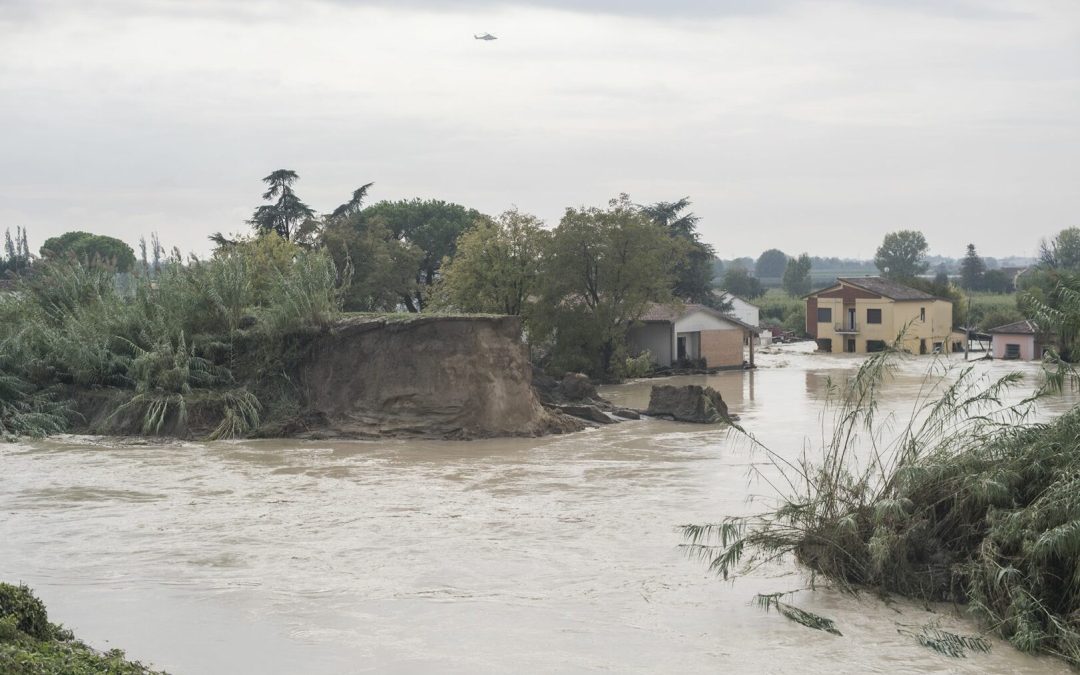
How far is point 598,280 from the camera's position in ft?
143

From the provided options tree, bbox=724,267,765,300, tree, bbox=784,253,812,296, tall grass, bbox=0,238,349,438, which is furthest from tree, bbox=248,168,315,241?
tree, bbox=784,253,812,296

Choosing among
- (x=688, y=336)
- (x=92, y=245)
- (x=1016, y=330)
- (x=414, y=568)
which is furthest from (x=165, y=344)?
(x=92, y=245)

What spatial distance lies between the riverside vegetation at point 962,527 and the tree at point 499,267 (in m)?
30.7

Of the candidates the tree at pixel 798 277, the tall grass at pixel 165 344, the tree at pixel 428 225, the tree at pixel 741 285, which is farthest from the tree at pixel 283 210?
the tree at pixel 798 277

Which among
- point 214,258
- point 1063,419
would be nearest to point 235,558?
point 1063,419

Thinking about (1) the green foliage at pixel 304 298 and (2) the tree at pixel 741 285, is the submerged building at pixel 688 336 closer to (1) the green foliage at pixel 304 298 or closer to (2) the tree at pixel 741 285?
(1) the green foliage at pixel 304 298

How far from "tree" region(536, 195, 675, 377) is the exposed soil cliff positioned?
16.3m

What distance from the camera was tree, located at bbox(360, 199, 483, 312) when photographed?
58875 mm

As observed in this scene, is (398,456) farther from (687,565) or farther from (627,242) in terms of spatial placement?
(627,242)

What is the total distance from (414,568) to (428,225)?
46909 millimetres

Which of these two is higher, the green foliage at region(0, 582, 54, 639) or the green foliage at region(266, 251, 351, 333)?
the green foliage at region(266, 251, 351, 333)

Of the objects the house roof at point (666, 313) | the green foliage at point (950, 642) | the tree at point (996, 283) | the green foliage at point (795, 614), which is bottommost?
the green foliage at point (950, 642)

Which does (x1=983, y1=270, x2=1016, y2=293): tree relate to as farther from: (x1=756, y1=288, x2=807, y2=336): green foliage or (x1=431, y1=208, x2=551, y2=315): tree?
(x1=431, y1=208, x2=551, y2=315): tree

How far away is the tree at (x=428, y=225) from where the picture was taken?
5888 cm
